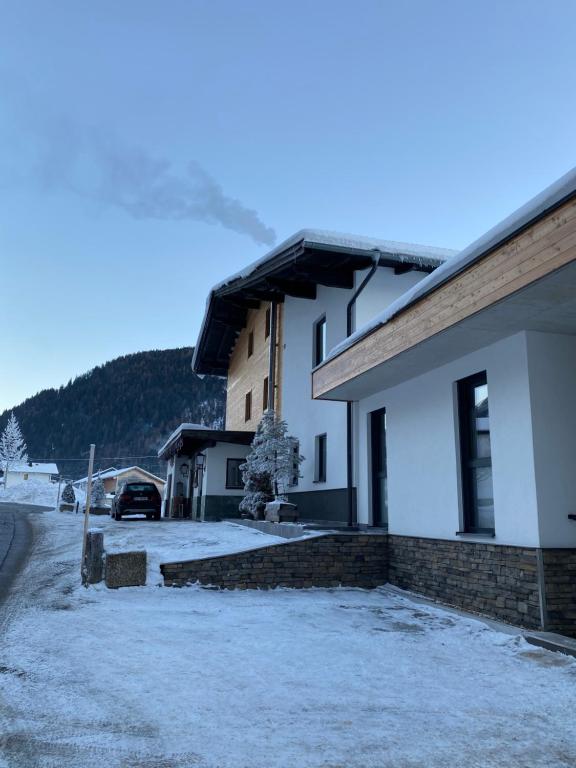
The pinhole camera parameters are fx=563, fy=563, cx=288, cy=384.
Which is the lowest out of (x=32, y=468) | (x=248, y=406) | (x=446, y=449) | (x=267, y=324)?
(x=446, y=449)

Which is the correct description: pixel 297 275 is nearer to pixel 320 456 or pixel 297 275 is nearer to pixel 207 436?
pixel 320 456

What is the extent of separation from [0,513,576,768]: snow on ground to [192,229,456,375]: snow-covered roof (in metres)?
7.96

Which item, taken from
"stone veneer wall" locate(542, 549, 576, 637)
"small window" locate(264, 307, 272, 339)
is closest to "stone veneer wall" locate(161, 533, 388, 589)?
"stone veneer wall" locate(542, 549, 576, 637)

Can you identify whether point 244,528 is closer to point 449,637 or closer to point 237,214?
point 449,637

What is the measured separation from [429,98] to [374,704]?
1702cm

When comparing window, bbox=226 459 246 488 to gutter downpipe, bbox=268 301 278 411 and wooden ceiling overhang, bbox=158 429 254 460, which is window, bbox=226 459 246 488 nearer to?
wooden ceiling overhang, bbox=158 429 254 460

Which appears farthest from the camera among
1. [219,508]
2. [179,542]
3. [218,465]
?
[218,465]

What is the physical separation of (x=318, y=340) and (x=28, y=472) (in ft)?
281

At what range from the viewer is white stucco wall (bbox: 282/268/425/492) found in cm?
1314

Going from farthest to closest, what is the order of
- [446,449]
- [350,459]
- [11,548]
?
[11,548] < [350,459] < [446,449]

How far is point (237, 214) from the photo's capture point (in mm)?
46000

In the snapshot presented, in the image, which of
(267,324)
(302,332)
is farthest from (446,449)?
(267,324)

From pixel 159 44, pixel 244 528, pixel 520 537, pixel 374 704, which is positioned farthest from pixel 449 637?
pixel 159 44

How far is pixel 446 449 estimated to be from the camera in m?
8.11
